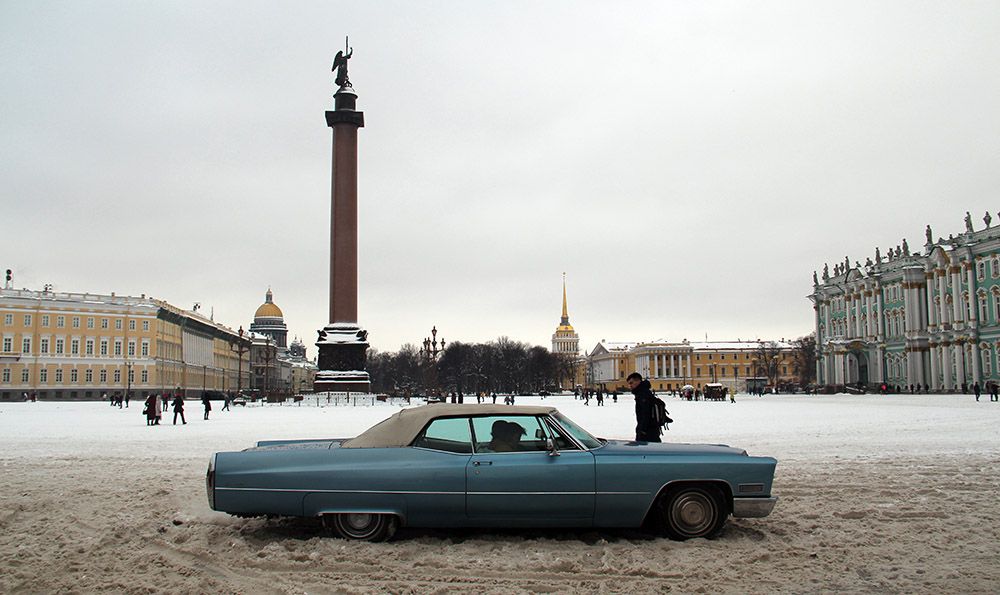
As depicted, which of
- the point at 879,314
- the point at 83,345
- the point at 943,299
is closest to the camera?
the point at 943,299

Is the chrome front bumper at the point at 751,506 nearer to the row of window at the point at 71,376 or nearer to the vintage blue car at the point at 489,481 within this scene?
the vintage blue car at the point at 489,481

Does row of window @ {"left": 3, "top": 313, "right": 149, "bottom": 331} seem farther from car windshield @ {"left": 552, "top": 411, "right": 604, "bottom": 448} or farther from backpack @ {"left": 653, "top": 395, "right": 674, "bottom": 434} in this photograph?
car windshield @ {"left": 552, "top": 411, "right": 604, "bottom": 448}

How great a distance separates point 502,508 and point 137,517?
442 cm

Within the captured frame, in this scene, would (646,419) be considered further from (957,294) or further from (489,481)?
(957,294)

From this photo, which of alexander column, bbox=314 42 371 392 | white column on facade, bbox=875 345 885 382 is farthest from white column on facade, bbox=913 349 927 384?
alexander column, bbox=314 42 371 392

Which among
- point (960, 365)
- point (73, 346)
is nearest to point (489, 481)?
point (960, 365)

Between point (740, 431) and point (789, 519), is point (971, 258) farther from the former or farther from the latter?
point (789, 519)

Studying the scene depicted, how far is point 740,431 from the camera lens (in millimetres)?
25391

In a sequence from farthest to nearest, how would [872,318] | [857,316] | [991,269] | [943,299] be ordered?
[857,316]
[872,318]
[943,299]
[991,269]

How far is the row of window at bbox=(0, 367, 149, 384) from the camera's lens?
89.8 meters

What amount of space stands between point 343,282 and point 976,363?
54622 mm

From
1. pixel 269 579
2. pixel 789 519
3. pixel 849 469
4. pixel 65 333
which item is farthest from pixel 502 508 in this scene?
pixel 65 333

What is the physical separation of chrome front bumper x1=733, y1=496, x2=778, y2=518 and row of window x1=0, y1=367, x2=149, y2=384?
293 feet

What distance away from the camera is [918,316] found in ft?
274
